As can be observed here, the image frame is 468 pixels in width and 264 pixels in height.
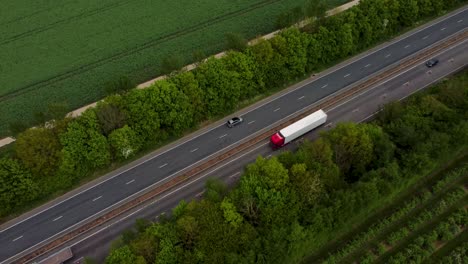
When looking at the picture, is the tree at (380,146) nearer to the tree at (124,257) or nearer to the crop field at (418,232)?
the crop field at (418,232)

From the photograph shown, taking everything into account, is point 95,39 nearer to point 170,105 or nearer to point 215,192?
point 170,105

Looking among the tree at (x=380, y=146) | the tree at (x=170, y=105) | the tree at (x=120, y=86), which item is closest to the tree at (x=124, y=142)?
the tree at (x=170, y=105)

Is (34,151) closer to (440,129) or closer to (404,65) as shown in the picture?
(440,129)

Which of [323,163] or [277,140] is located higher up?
[277,140]

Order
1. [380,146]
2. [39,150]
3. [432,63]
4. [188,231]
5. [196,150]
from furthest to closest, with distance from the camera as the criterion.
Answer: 1. [432,63]
2. [196,150]
3. [39,150]
4. [380,146]
5. [188,231]

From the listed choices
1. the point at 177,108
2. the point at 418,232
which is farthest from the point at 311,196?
the point at 177,108

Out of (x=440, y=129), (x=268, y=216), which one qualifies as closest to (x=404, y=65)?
(x=440, y=129)

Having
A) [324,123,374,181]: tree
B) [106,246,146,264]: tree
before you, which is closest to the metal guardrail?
[106,246,146,264]: tree
